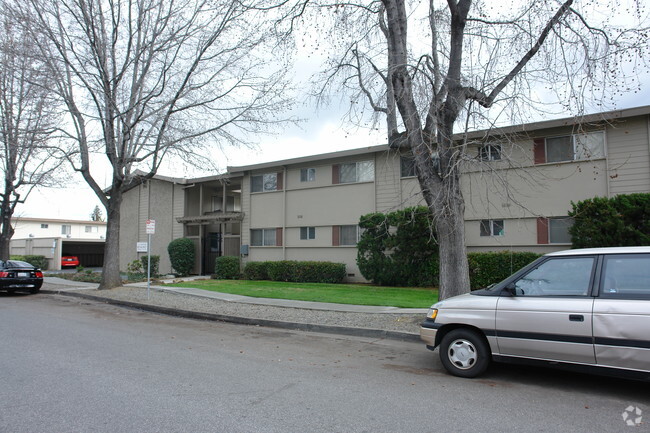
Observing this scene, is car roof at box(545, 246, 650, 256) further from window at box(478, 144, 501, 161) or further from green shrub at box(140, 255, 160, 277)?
green shrub at box(140, 255, 160, 277)

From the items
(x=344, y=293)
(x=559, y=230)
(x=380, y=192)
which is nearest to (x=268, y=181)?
(x=380, y=192)

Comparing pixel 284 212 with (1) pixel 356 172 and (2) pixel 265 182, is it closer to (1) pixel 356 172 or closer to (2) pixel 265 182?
(2) pixel 265 182

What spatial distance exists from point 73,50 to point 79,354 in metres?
12.7

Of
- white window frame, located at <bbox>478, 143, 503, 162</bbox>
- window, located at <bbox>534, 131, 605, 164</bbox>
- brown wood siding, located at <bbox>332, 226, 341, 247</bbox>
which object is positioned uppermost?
window, located at <bbox>534, 131, 605, 164</bbox>

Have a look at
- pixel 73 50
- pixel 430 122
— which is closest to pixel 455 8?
pixel 430 122

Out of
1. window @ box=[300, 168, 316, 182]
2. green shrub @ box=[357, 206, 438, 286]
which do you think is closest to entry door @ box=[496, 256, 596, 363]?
green shrub @ box=[357, 206, 438, 286]

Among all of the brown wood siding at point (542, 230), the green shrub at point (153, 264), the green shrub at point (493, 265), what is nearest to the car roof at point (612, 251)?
the green shrub at point (493, 265)

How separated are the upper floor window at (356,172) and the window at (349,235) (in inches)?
82.0

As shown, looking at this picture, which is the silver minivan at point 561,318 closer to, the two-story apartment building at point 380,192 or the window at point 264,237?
the two-story apartment building at point 380,192

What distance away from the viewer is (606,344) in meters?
4.95

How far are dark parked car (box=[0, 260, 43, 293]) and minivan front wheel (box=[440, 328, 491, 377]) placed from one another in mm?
17145

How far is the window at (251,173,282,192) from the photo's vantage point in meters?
22.1

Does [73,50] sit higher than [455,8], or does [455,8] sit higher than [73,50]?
[73,50]

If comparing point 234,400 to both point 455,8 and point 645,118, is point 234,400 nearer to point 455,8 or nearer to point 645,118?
point 455,8
